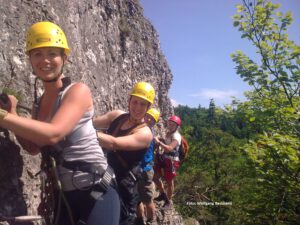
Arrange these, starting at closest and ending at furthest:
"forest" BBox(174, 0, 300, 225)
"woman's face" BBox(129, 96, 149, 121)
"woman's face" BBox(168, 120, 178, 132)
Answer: "woman's face" BBox(129, 96, 149, 121), "forest" BBox(174, 0, 300, 225), "woman's face" BBox(168, 120, 178, 132)

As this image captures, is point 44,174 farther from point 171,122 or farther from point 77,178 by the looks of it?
point 171,122

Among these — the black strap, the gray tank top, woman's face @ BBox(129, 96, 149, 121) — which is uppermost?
woman's face @ BBox(129, 96, 149, 121)

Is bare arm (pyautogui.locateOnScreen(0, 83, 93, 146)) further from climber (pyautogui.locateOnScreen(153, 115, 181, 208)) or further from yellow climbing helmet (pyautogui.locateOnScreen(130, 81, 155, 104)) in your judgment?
climber (pyautogui.locateOnScreen(153, 115, 181, 208))

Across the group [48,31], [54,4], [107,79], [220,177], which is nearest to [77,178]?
[48,31]

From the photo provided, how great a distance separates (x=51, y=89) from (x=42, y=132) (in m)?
0.66

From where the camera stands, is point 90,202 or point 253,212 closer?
point 90,202

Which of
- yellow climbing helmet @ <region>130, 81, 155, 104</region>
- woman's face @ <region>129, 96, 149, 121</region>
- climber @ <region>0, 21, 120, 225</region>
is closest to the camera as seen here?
climber @ <region>0, 21, 120, 225</region>

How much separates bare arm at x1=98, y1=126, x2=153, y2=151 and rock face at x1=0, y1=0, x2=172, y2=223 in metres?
0.91

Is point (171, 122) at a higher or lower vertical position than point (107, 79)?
lower

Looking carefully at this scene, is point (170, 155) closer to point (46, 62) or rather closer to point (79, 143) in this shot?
point (79, 143)

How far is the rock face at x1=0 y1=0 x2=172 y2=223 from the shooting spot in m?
2.96

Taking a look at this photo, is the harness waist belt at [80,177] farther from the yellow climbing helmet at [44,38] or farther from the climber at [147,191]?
the climber at [147,191]

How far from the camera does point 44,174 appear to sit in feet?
8.29

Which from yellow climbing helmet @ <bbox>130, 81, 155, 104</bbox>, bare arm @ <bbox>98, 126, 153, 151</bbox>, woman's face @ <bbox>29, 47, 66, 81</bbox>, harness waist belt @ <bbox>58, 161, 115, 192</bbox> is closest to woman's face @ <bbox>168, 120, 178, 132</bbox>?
yellow climbing helmet @ <bbox>130, 81, 155, 104</bbox>
